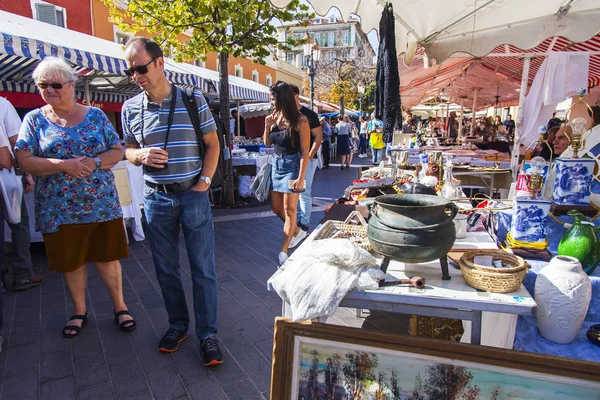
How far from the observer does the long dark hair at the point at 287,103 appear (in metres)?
3.60

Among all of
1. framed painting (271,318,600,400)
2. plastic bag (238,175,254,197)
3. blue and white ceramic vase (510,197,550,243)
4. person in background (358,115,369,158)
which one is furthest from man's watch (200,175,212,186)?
person in background (358,115,369,158)

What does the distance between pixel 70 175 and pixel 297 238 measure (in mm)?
2757

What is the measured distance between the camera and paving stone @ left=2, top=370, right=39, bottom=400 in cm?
218

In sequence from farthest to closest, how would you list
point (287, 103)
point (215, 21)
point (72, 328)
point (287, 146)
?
point (215, 21), point (287, 146), point (287, 103), point (72, 328)

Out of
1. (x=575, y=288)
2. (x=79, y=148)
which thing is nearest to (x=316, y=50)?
(x=79, y=148)

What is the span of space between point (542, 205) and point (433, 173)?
4.12ft

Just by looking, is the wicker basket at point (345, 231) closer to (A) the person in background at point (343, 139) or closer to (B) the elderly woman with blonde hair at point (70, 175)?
(B) the elderly woman with blonde hair at point (70, 175)

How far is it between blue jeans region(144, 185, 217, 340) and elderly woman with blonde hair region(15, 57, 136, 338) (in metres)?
0.47

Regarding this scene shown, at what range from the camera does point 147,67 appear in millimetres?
2137

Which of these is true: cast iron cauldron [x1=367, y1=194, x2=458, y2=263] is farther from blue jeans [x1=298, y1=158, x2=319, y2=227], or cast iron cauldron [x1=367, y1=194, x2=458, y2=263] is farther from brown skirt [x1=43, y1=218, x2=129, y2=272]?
blue jeans [x1=298, y1=158, x2=319, y2=227]

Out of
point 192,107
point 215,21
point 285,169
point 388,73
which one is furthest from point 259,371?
point 215,21

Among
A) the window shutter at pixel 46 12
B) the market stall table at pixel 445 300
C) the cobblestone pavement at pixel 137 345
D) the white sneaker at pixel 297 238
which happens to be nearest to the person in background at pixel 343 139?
the white sneaker at pixel 297 238

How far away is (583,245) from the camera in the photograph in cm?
171

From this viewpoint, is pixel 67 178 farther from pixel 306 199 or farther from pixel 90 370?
pixel 306 199
